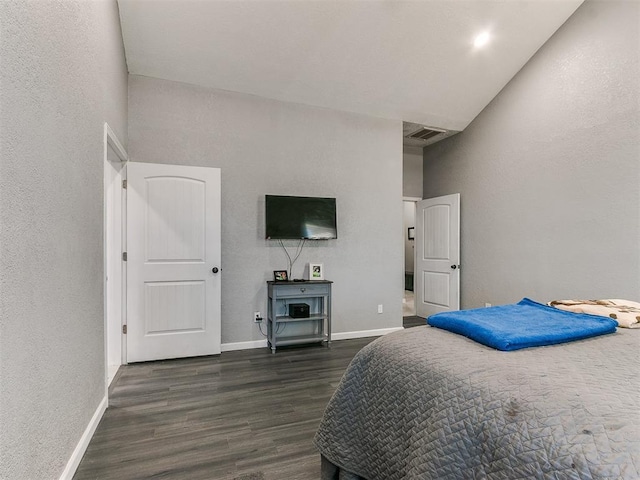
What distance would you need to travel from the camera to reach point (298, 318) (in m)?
3.89

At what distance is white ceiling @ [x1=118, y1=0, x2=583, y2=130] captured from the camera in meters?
3.18

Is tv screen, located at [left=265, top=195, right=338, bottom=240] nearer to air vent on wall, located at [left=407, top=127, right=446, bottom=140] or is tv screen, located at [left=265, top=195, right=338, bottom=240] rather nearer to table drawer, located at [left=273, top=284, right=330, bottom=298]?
table drawer, located at [left=273, top=284, right=330, bottom=298]

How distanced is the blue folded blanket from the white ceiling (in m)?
3.04

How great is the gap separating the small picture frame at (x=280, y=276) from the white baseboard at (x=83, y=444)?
200 centimetres

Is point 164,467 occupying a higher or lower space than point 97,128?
lower

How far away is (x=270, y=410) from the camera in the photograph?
2477 millimetres

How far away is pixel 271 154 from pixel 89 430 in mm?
3095

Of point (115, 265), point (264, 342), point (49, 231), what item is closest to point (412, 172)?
point (264, 342)

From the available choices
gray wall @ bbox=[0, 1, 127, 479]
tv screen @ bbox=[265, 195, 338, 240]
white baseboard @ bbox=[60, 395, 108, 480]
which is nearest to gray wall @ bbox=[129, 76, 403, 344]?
tv screen @ bbox=[265, 195, 338, 240]

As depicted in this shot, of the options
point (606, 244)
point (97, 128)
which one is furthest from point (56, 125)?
point (606, 244)

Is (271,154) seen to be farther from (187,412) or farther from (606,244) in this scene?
(606,244)

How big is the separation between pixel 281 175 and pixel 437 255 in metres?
2.90

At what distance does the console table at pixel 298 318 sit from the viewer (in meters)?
3.84

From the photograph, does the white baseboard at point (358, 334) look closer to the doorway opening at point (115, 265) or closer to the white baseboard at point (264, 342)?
the white baseboard at point (264, 342)
